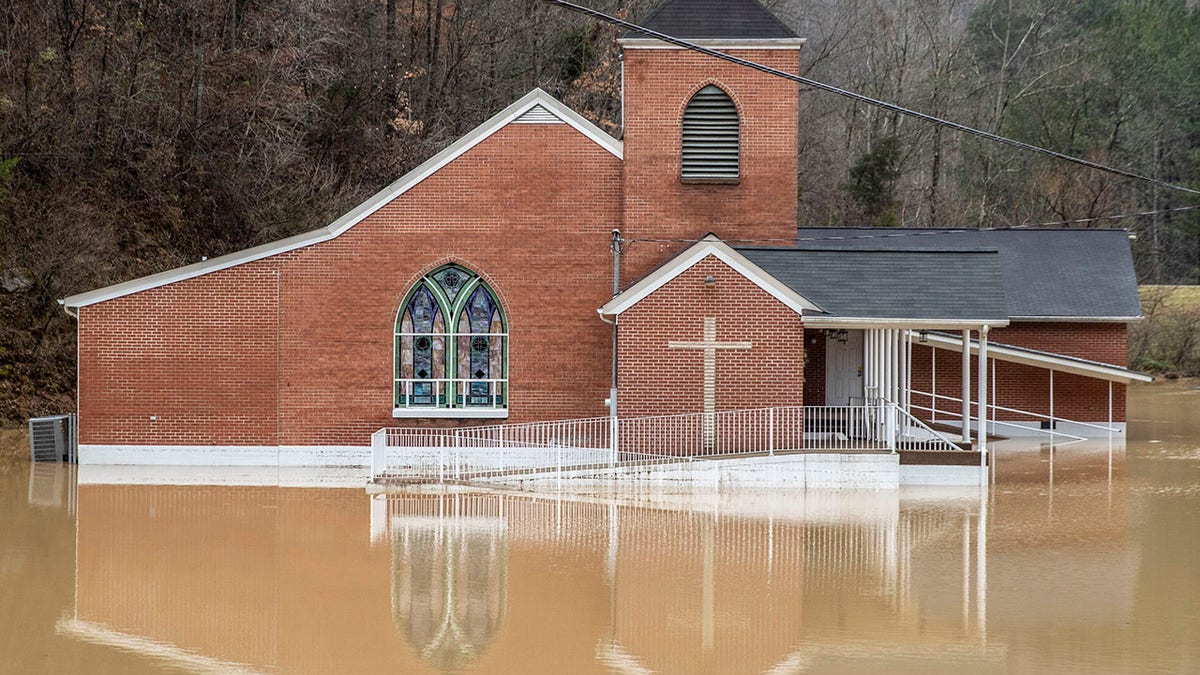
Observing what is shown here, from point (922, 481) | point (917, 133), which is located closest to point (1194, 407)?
point (917, 133)

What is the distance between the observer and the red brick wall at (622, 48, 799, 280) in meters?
25.4

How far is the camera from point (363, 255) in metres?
25.8

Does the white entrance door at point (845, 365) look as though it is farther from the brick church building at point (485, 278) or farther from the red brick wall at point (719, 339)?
the red brick wall at point (719, 339)

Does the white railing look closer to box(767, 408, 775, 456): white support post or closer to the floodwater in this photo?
the floodwater

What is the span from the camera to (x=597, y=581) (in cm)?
1580

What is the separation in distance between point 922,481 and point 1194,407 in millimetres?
23550

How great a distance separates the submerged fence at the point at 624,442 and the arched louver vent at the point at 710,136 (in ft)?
14.8

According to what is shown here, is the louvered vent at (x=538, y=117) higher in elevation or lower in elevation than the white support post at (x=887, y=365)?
higher

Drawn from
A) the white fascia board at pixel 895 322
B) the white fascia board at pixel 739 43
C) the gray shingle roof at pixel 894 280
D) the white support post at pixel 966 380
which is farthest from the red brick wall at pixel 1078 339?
the white fascia board at pixel 739 43

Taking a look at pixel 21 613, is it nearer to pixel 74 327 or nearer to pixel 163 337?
pixel 163 337

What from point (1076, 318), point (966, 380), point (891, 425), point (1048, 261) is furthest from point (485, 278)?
point (1048, 261)

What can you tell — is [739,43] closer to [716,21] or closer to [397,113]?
[716,21]

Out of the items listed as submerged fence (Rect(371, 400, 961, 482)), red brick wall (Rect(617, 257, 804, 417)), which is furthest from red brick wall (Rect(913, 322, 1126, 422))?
red brick wall (Rect(617, 257, 804, 417))

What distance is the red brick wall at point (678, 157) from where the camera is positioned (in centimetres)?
2536
